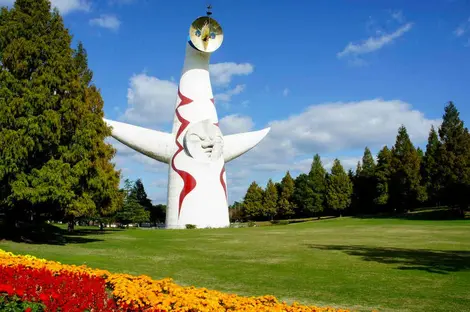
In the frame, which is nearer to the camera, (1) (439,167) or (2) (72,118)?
(2) (72,118)

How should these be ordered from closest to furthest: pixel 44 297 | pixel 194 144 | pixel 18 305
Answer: pixel 44 297 < pixel 18 305 < pixel 194 144

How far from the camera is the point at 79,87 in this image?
18859 millimetres

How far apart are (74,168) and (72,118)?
7.40 ft

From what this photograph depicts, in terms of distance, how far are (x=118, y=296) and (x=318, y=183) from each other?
189ft

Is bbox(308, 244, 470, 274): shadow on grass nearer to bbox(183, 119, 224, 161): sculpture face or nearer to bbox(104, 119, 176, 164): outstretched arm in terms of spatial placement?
bbox(183, 119, 224, 161): sculpture face

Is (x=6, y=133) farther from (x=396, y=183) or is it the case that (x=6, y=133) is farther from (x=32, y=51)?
(x=396, y=183)

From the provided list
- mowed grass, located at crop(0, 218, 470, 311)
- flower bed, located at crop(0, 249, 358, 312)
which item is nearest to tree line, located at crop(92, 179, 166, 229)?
mowed grass, located at crop(0, 218, 470, 311)

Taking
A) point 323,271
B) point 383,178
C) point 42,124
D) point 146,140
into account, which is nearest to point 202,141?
point 146,140

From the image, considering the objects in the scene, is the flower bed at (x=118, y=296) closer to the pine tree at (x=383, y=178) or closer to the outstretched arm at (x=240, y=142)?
the outstretched arm at (x=240, y=142)

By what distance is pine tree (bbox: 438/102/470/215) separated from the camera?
1633 inches

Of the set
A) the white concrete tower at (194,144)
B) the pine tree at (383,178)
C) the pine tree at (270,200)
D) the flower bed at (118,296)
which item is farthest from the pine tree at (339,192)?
the flower bed at (118,296)

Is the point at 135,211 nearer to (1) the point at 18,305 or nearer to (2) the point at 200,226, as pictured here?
(2) the point at 200,226

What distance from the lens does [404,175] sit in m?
50.9

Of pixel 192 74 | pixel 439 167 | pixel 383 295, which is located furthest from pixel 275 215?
→ pixel 383 295
